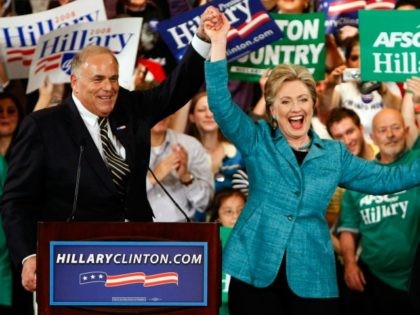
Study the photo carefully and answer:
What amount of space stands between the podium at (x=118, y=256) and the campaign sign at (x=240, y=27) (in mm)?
2687

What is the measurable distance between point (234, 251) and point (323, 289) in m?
0.33

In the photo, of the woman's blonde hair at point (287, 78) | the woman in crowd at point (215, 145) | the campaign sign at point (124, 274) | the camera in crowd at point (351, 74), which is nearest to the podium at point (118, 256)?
the campaign sign at point (124, 274)

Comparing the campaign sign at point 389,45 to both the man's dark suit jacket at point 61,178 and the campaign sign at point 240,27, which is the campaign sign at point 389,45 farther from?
the man's dark suit jacket at point 61,178

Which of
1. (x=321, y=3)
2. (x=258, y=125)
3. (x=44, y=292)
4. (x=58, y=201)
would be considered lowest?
(x=44, y=292)

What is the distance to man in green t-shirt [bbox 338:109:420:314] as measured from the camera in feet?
19.1

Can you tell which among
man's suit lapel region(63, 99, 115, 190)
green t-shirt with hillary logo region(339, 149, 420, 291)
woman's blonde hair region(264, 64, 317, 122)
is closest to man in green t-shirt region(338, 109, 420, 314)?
green t-shirt with hillary logo region(339, 149, 420, 291)

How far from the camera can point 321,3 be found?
6547 millimetres

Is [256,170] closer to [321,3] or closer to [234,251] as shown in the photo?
[234,251]

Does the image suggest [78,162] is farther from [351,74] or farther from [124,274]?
[351,74]

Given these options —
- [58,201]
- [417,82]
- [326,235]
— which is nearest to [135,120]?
[58,201]

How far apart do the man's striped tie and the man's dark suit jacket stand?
0.03 meters

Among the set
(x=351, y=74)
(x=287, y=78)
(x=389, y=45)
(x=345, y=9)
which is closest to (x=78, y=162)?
(x=287, y=78)

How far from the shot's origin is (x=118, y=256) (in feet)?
11.7

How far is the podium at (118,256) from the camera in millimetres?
3541
